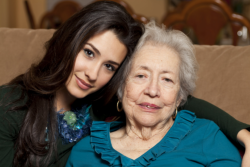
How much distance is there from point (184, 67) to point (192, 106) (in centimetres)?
25

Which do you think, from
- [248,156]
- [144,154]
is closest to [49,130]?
[144,154]

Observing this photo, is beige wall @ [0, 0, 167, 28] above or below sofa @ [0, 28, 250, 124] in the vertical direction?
below

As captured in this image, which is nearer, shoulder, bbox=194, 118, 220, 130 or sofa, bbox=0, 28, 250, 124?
shoulder, bbox=194, 118, 220, 130

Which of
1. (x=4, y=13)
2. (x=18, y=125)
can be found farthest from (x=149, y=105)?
(x=4, y=13)

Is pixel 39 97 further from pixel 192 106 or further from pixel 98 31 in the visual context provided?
pixel 192 106

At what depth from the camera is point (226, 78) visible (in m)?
1.55

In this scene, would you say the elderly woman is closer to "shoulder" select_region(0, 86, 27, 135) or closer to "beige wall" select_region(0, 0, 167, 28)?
"shoulder" select_region(0, 86, 27, 135)

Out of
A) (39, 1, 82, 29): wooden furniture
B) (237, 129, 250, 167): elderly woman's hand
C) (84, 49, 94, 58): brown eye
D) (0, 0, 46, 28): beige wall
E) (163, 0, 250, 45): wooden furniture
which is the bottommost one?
(0, 0, 46, 28): beige wall

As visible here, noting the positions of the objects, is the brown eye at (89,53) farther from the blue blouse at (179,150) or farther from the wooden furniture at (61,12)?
the wooden furniture at (61,12)

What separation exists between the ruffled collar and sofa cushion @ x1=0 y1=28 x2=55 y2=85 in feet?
2.27

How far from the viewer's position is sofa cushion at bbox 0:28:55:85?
66.9 inches

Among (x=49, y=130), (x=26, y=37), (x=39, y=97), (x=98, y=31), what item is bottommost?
(x=49, y=130)

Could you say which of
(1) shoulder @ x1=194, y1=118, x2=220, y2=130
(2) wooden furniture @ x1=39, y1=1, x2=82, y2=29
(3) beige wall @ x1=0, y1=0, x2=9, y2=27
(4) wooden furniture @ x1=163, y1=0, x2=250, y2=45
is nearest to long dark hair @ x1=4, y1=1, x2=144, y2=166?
(1) shoulder @ x1=194, y1=118, x2=220, y2=130

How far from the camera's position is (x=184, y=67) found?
4.57ft
